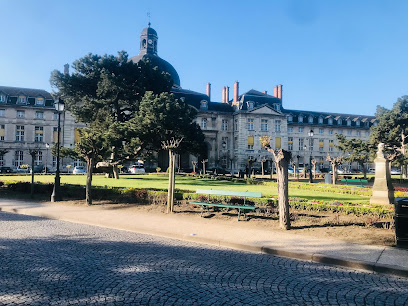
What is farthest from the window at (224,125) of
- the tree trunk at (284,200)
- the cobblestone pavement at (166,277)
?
the cobblestone pavement at (166,277)

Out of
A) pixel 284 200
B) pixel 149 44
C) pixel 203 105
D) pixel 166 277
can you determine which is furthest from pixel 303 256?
pixel 149 44

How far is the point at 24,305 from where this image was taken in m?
4.33

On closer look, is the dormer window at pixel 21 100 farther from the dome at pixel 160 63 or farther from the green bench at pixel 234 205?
the green bench at pixel 234 205

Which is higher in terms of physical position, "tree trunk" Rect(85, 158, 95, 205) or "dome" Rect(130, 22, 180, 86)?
"dome" Rect(130, 22, 180, 86)

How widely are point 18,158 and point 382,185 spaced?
202 ft

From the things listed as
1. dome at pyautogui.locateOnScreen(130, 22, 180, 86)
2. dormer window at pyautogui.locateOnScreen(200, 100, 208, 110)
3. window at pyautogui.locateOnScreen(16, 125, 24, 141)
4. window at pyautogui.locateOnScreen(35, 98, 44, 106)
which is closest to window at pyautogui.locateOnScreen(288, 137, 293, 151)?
dormer window at pyautogui.locateOnScreen(200, 100, 208, 110)

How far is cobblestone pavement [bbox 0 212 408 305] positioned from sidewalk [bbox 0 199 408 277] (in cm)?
32

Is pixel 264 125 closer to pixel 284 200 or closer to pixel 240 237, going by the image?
pixel 284 200

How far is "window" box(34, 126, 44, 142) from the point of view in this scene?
5972cm

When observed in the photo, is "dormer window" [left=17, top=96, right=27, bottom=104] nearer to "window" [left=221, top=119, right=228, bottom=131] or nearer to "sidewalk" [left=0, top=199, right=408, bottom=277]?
"window" [left=221, top=119, right=228, bottom=131]

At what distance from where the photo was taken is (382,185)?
14.3 m

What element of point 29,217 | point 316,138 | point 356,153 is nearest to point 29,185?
point 29,217

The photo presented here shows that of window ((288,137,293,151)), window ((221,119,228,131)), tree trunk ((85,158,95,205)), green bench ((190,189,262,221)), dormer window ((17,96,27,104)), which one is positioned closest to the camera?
green bench ((190,189,262,221))

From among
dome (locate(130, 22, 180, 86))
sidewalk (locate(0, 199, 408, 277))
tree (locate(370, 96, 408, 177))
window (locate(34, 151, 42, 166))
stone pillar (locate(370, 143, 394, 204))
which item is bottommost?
sidewalk (locate(0, 199, 408, 277))
